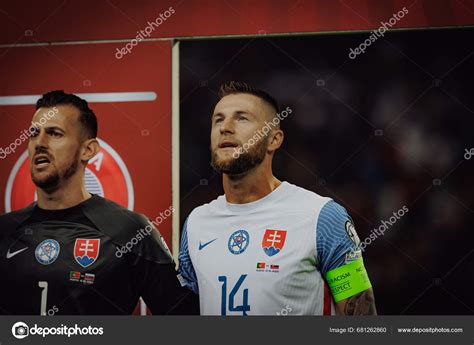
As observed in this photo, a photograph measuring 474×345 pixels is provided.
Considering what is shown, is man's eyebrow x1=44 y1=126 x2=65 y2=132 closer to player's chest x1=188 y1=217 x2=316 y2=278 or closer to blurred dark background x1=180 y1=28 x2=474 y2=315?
blurred dark background x1=180 y1=28 x2=474 y2=315

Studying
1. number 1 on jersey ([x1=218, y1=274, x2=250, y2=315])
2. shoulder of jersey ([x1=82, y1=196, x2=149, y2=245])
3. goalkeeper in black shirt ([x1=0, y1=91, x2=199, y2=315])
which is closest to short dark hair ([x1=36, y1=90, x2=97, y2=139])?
goalkeeper in black shirt ([x1=0, y1=91, x2=199, y2=315])

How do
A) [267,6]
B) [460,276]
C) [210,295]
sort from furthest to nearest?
[267,6]
[460,276]
[210,295]

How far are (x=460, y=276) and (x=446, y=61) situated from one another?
770mm

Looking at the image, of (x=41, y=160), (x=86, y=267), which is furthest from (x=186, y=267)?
(x=41, y=160)

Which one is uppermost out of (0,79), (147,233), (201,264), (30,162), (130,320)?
(0,79)

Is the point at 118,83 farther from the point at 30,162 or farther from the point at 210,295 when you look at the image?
the point at 210,295

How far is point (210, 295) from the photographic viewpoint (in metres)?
1.76

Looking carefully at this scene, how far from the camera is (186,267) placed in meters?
1.88

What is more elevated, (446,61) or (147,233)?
(446,61)

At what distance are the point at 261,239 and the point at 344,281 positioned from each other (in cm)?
30

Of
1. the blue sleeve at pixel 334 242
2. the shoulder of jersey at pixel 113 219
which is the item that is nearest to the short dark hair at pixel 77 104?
the shoulder of jersey at pixel 113 219

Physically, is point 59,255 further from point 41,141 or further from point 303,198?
point 303,198

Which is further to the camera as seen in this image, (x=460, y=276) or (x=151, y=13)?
(x=151, y=13)

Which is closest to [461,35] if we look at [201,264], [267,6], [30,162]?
[267,6]
